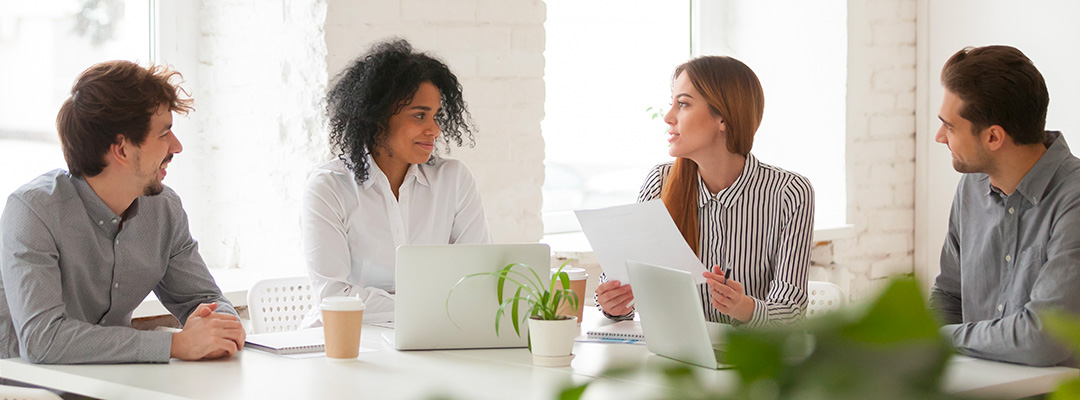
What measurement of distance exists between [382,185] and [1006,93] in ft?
4.01

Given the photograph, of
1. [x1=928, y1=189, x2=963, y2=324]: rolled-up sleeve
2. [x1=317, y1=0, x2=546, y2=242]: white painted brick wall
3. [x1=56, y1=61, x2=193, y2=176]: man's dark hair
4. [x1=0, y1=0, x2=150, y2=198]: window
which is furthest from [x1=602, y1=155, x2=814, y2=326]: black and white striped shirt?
[x1=0, y1=0, x2=150, y2=198]: window

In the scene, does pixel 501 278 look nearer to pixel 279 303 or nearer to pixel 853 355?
pixel 279 303

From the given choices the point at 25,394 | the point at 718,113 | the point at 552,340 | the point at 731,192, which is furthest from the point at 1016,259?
the point at 25,394

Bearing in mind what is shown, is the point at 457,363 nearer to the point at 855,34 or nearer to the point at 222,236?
the point at 222,236

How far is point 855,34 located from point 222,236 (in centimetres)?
227

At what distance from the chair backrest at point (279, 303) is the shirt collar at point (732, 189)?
→ 879 mm

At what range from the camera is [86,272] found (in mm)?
1733

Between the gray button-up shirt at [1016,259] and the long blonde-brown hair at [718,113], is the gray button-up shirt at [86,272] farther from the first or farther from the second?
the gray button-up shirt at [1016,259]

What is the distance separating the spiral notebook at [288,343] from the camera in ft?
5.42

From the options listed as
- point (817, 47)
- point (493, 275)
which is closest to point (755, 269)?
point (493, 275)

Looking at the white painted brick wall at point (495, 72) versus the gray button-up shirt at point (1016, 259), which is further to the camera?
the white painted brick wall at point (495, 72)

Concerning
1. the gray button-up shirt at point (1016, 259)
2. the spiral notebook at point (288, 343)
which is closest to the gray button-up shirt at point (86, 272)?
the spiral notebook at point (288, 343)

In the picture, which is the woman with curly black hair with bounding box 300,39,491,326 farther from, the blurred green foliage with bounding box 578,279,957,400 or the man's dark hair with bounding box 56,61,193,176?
the blurred green foliage with bounding box 578,279,957,400

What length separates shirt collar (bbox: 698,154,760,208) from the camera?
7.09 feet
